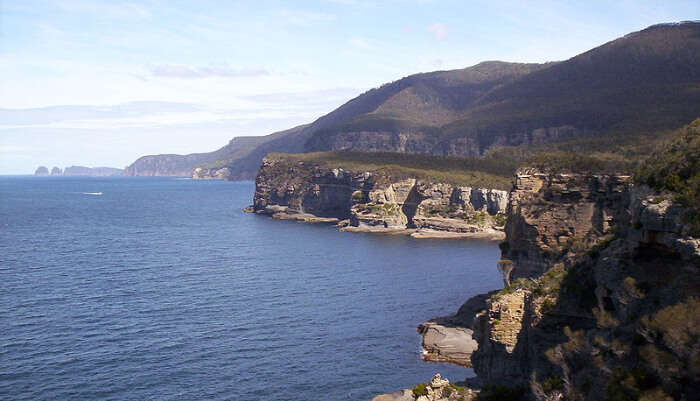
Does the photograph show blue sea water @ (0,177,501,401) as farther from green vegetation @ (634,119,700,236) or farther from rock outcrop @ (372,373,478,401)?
green vegetation @ (634,119,700,236)

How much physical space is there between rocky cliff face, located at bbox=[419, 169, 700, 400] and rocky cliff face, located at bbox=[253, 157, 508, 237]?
98.1 meters

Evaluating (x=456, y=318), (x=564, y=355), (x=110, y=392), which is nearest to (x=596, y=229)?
(x=456, y=318)

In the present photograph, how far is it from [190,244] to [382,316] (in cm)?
5836

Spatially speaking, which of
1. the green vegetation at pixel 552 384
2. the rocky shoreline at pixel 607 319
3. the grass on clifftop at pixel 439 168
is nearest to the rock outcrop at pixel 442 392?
the rocky shoreline at pixel 607 319

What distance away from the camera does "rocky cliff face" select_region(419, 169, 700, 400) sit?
18734 mm

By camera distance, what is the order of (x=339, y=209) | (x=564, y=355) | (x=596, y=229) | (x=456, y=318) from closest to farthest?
(x=564, y=355)
(x=596, y=229)
(x=456, y=318)
(x=339, y=209)

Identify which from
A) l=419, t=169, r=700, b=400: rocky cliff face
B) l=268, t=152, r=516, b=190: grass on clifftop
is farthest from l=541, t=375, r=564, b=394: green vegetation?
l=268, t=152, r=516, b=190: grass on clifftop

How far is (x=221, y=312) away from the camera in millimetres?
64438

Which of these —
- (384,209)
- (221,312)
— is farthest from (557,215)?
(384,209)

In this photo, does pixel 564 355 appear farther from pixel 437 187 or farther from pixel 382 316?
pixel 437 187

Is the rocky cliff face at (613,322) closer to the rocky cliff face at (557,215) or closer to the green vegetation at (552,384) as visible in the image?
the green vegetation at (552,384)

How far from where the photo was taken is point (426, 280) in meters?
82.4

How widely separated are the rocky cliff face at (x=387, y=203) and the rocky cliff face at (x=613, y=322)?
98107mm

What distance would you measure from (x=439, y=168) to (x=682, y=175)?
146512 mm
